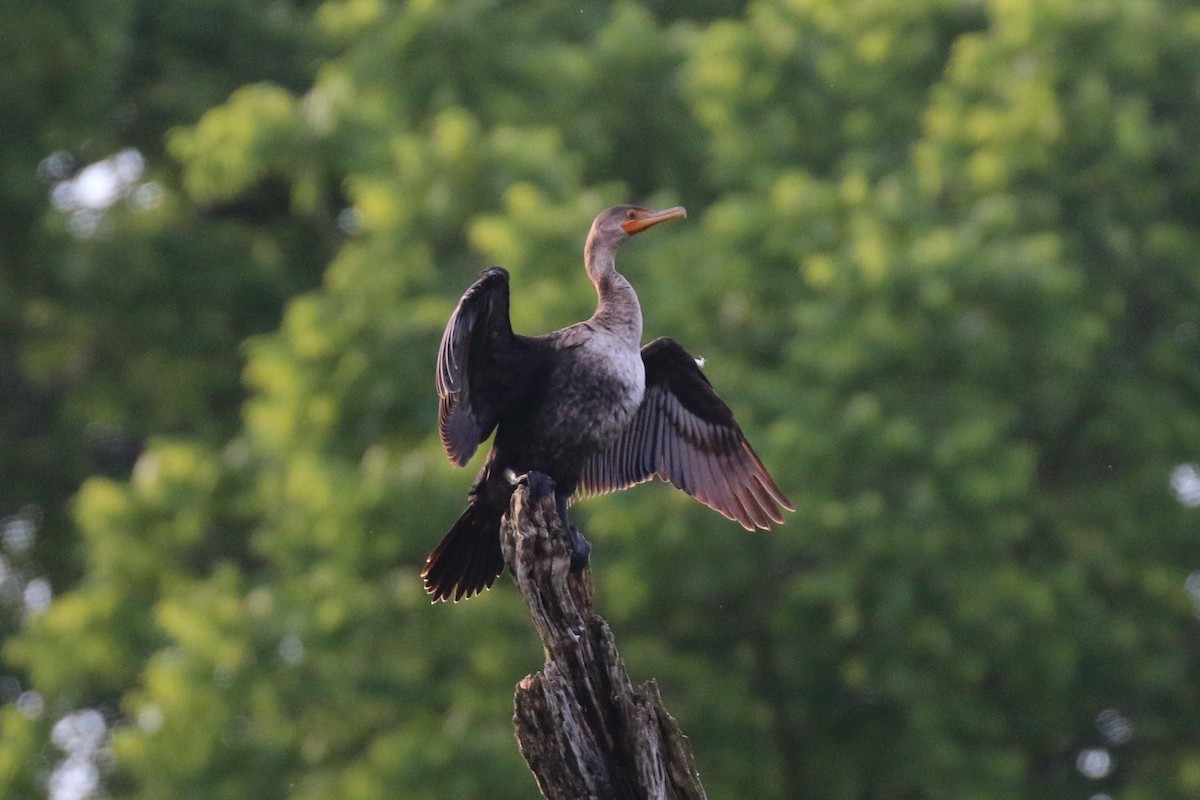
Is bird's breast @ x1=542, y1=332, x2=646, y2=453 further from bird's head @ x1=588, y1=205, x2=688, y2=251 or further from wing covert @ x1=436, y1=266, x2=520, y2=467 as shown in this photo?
bird's head @ x1=588, y1=205, x2=688, y2=251

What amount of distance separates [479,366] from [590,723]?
1589mm

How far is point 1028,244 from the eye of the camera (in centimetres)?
1052

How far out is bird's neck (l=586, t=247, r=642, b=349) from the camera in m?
6.34

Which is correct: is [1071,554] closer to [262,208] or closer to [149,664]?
[149,664]

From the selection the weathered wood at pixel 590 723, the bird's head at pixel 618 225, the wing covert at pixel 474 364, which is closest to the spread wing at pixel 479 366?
the wing covert at pixel 474 364

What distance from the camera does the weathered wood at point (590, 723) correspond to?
15.8 ft

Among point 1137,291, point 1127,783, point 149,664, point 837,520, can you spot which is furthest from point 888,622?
point 149,664

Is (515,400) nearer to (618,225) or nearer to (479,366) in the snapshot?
(479,366)

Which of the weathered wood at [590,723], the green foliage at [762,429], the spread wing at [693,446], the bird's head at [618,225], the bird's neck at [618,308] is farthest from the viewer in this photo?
the green foliage at [762,429]

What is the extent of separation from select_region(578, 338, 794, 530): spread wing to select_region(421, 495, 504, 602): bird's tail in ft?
2.73

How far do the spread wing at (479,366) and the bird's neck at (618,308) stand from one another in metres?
0.31

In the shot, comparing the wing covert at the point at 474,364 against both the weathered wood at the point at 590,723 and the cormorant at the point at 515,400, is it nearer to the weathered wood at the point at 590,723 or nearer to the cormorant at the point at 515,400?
the cormorant at the point at 515,400

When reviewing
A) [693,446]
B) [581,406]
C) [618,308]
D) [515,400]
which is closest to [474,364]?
[515,400]

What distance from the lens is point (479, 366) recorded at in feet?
20.1
